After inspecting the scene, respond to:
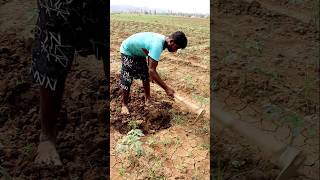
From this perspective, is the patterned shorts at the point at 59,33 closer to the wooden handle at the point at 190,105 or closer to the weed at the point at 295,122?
the wooden handle at the point at 190,105

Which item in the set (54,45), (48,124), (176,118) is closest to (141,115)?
(176,118)

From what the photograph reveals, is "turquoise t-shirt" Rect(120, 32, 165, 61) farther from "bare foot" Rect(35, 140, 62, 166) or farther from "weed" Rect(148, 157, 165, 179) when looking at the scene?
"bare foot" Rect(35, 140, 62, 166)

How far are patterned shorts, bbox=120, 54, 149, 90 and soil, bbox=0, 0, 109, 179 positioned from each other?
0.76 feet

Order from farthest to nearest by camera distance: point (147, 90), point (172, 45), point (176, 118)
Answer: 1. point (147, 90)
2. point (176, 118)
3. point (172, 45)

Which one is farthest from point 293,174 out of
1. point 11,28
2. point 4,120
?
point 11,28

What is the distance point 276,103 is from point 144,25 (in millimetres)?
4344

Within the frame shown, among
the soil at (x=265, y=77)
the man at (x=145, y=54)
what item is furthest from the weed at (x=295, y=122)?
the man at (x=145, y=54)

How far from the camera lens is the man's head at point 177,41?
3613 millimetres

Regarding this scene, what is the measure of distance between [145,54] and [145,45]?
12 centimetres

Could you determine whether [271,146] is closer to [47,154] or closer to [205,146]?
[205,146]

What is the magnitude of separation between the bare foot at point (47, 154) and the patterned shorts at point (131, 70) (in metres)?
1.09

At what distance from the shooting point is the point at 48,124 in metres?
3.20

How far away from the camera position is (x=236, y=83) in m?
4.41

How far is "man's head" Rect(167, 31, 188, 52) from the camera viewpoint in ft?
11.9
